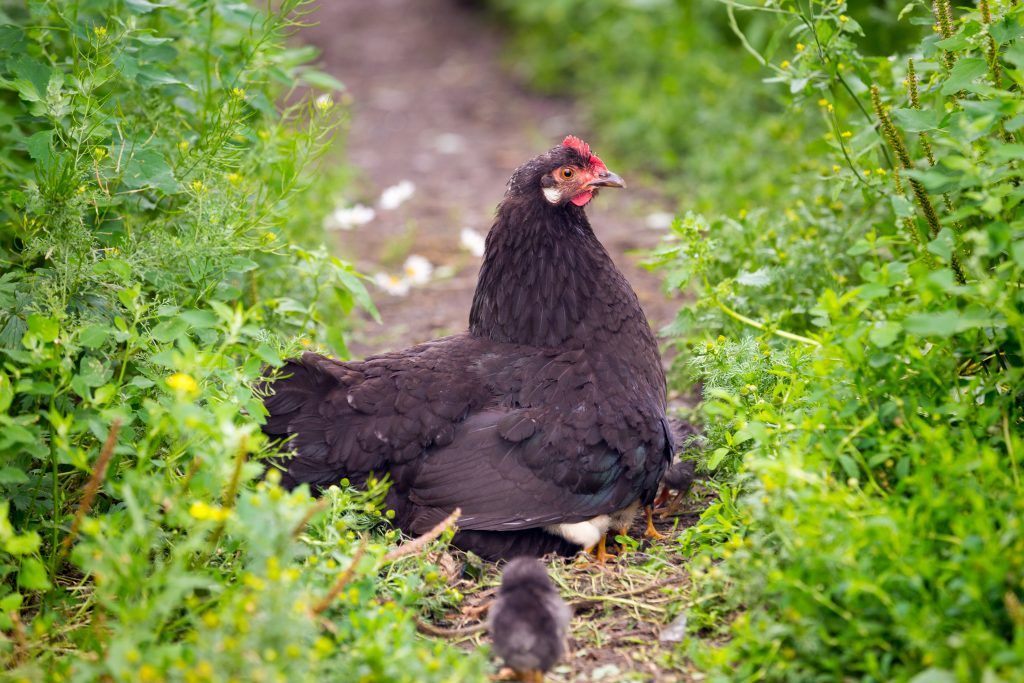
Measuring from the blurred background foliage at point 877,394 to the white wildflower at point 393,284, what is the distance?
82.9 inches

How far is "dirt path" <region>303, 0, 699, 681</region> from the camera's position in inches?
140

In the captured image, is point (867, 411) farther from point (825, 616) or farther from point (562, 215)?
point (562, 215)

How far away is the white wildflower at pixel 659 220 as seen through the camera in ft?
24.7

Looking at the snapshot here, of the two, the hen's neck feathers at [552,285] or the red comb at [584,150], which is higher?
the red comb at [584,150]

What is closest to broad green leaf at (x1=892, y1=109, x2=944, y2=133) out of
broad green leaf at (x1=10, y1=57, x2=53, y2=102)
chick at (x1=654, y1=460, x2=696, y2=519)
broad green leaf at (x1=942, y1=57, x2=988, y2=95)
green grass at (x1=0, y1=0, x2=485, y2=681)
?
broad green leaf at (x1=942, y1=57, x2=988, y2=95)

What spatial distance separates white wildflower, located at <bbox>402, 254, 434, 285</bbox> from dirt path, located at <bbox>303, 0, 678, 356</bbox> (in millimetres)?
87

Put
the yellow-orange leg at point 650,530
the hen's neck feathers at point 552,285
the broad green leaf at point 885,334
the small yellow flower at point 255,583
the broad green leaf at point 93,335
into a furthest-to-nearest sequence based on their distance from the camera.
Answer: the hen's neck feathers at point 552,285
the yellow-orange leg at point 650,530
the broad green leaf at point 93,335
the broad green leaf at point 885,334
the small yellow flower at point 255,583

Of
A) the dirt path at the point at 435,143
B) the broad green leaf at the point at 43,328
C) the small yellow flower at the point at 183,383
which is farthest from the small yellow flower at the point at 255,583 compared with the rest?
the dirt path at the point at 435,143

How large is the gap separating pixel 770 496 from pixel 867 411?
54 centimetres

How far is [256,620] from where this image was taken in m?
2.58

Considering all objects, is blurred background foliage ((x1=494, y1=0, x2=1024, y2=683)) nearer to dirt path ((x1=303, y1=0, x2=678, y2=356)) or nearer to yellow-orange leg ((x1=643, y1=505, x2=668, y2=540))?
yellow-orange leg ((x1=643, y1=505, x2=668, y2=540))

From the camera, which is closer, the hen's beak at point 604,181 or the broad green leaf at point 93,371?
the broad green leaf at point 93,371

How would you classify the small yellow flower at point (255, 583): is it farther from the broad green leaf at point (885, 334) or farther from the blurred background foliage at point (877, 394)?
the broad green leaf at point (885, 334)

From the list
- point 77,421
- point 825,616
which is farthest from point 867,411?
point 77,421
